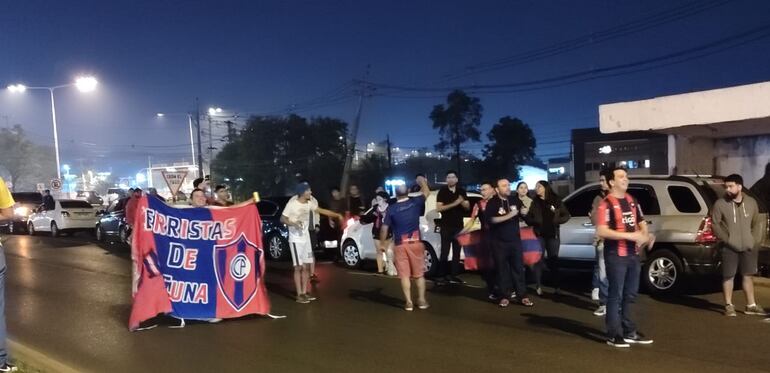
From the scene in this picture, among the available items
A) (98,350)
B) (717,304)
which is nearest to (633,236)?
(717,304)

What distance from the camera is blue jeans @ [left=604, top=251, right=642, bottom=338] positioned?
674cm

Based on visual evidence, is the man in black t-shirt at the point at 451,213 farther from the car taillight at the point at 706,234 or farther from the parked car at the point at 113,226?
the parked car at the point at 113,226

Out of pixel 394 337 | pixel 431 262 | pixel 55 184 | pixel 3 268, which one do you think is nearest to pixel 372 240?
pixel 431 262

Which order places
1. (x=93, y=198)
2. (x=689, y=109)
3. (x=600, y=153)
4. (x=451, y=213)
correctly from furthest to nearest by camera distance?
(x=93, y=198)
(x=600, y=153)
(x=689, y=109)
(x=451, y=213)

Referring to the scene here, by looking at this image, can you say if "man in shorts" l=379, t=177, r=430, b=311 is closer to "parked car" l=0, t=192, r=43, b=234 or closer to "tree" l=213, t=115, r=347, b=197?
"parked car" l=0, t=192, r=43, b=234

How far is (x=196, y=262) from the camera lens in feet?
28.3

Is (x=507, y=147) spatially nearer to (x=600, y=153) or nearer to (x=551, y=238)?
(x=600, y=153)

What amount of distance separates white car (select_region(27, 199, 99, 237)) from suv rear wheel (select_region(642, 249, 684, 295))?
21.7 m

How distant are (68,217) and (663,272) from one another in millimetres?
22849

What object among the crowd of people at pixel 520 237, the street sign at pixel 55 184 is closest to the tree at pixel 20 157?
the street sign at pixel 55 184

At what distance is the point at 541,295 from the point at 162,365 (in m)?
5.50

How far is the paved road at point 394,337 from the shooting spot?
21.5 feet

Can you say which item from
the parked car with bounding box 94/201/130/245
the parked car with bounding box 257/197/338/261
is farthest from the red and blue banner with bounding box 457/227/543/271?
the parked car with bounding box 94/201/130/245

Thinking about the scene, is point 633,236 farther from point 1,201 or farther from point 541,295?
point 1,201
